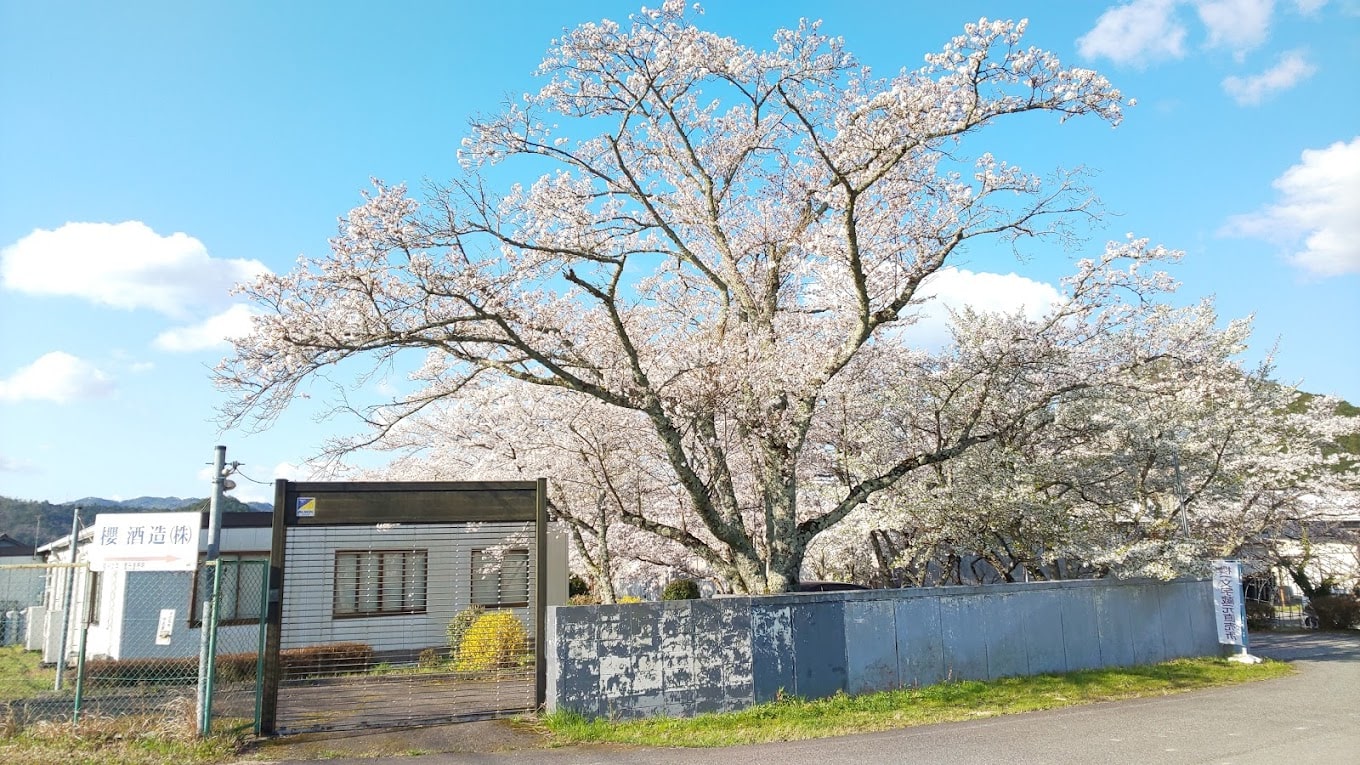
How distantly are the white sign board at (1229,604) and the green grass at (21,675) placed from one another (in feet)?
61.6

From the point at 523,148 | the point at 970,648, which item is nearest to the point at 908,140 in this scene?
the point at 523,148

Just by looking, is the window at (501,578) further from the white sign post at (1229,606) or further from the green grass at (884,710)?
the white sign post at (1229,606)

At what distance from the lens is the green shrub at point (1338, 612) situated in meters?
21.8

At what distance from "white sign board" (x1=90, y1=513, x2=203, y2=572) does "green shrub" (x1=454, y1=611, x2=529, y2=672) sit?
448cm

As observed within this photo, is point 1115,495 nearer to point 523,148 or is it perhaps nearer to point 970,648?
point 970,648

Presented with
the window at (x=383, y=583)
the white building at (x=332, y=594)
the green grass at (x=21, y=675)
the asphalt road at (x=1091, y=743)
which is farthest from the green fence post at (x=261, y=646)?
the window at (x=383, y=583)

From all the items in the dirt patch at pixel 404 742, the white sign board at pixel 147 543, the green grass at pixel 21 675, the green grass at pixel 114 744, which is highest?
the white sign board at pixel 147 543

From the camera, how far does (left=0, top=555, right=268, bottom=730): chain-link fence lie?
1010 centimetres

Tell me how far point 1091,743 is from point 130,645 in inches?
676

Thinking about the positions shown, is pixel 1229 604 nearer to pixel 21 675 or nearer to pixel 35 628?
pixel 21 675

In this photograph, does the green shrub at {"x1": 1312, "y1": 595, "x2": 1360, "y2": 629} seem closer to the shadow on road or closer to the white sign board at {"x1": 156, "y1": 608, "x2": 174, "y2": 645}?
the shadow on road

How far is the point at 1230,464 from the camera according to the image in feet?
51.9

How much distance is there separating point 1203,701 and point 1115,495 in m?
6.34

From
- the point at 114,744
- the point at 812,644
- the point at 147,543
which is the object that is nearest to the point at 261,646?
the point at 114,744
